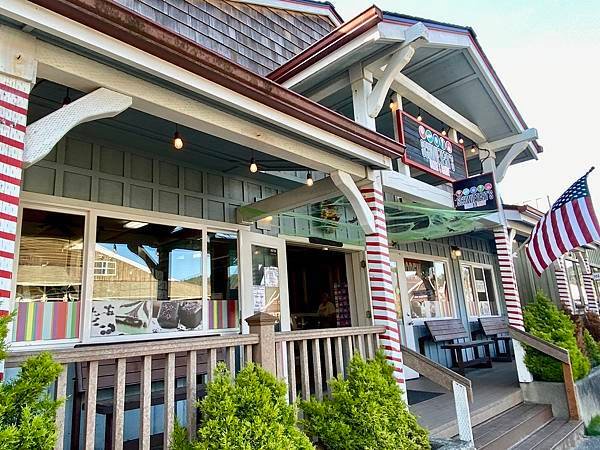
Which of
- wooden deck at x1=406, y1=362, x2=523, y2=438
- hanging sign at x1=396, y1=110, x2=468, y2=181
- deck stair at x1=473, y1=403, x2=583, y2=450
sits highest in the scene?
hanging sign at x1=396, y1=110, x2=468, y2=181

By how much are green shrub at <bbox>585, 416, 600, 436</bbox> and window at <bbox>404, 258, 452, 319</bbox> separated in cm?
282

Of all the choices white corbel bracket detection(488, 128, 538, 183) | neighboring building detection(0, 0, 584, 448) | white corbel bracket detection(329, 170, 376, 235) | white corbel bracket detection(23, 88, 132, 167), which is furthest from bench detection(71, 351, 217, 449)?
white corbel bracket detection(488, 128, 538, 183)

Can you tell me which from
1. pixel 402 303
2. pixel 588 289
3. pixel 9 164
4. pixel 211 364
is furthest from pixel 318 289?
pixel 588 289

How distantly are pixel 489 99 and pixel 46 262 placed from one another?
238 inches

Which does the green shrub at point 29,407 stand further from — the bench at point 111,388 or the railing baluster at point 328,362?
the railing baluster at point 328,362

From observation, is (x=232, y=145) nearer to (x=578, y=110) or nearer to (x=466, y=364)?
(x=466, y=364)

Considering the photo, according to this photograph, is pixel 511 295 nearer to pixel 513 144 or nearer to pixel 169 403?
pixel 513 144

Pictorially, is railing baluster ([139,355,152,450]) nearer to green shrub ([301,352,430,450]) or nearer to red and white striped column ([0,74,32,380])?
red and white striped column ([0,74,32,380])

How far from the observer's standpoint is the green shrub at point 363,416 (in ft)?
9.16

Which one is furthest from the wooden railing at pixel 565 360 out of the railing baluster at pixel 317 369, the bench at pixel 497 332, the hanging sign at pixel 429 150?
the railing baluster at pixel 317 369

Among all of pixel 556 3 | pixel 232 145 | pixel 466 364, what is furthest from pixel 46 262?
pixel 556 3

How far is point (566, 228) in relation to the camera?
5430 millimetres

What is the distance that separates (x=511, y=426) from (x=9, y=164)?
5.01 metres

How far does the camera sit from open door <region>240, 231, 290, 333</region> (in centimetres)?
489
